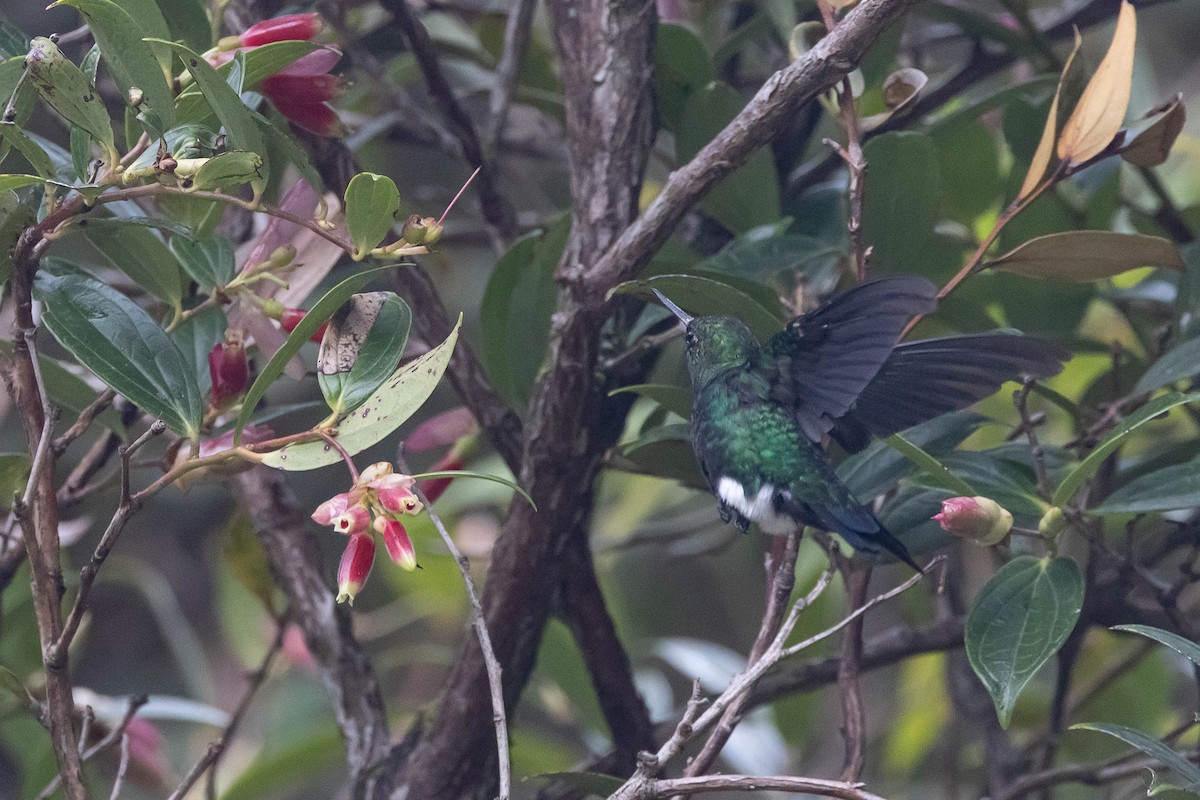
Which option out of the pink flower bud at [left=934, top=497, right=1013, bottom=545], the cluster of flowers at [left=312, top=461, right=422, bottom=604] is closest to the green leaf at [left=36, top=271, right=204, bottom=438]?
the cluster of flowers at [left=312, top=461, right=422, bottom=604]

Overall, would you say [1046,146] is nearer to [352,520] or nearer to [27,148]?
[352,520]

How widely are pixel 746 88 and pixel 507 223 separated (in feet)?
1.29

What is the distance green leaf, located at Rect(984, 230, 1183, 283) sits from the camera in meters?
0.80

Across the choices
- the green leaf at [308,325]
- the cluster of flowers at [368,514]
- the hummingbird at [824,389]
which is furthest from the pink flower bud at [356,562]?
the hummingbird at [824,389]

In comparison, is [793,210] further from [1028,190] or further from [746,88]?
[1028,190]

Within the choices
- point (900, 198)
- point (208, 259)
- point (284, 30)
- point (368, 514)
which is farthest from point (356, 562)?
point (900, 198)

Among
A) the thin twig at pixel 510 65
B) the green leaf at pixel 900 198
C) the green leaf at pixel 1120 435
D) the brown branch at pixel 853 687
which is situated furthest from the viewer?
the thin twig at pixel 510 65

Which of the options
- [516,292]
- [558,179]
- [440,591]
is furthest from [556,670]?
[558,179]

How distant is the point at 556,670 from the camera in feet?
4.38

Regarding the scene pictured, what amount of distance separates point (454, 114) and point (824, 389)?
462mm

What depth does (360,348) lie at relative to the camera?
0.70 meters

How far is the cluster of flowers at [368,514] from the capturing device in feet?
2.07

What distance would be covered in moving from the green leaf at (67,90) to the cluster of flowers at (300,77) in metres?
0.13

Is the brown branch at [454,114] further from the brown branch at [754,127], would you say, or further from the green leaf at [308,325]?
the green leaf at [308,325]
